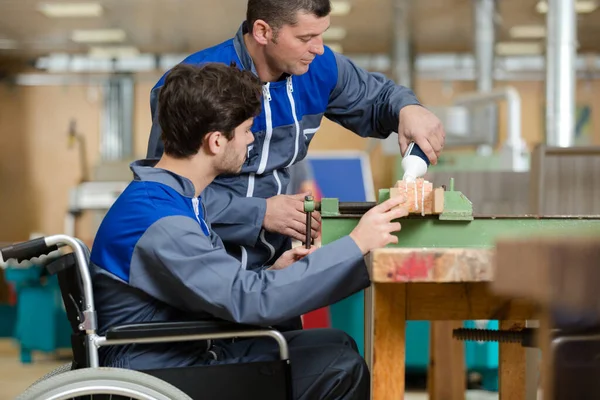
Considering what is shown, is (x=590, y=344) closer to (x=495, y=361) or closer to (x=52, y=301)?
(x=495, y=361)

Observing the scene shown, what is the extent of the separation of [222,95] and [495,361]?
274cm

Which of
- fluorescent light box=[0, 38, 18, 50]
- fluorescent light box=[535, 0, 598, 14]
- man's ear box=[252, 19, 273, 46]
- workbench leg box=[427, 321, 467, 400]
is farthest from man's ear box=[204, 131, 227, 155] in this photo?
fluorescent light box=[0, 38, 18, 50]

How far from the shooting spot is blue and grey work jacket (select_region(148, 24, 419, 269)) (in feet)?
5.88

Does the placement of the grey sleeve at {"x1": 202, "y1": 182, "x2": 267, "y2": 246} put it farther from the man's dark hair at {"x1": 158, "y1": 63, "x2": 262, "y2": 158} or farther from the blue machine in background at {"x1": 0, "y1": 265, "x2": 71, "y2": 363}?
the blue machine in background at {"x1": 0, "y1": 265, "x2": 71, "y2": 363}

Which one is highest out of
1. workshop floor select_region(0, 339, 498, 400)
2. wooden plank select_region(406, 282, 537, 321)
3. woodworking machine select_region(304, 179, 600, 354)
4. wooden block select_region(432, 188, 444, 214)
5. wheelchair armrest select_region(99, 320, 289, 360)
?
wooden block select_region(432, 188, 444, 214)

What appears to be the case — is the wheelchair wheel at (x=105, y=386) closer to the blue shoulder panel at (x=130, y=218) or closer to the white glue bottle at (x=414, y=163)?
the blue shoulder panel at (x=130, y=218)

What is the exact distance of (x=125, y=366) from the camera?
1.41 meters

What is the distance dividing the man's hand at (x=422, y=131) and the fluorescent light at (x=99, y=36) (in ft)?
29.7

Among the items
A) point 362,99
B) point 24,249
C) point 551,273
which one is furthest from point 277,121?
point 551,273

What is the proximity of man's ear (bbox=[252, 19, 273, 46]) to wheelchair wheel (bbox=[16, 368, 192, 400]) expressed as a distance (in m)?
0.82

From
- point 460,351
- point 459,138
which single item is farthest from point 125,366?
point 459,138

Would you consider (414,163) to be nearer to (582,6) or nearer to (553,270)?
(553,270)

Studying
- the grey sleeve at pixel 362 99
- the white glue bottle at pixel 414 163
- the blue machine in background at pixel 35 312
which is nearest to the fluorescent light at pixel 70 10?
the blue machine in background at pixel 35 312

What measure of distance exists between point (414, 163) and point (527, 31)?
9.60 meters
